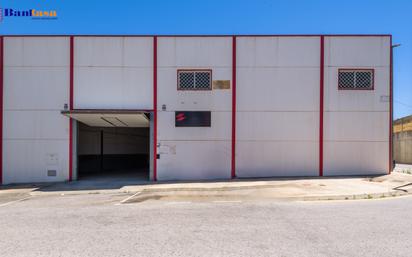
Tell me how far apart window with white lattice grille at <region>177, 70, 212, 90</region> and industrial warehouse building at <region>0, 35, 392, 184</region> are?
51 millimetres

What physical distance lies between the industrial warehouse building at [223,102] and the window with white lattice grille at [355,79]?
0.17 ft

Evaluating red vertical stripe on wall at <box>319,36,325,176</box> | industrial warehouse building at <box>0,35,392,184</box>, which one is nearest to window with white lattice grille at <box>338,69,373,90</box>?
industrial warehouse building at <box>0,35,392,184</box>

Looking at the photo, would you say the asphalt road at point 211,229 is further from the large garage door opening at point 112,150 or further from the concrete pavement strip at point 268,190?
the large garage door opening at point 112,150

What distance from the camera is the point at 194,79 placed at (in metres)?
16.3

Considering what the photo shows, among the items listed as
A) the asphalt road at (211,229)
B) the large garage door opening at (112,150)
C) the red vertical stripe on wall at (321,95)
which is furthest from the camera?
the large garage door opening at (112,150)

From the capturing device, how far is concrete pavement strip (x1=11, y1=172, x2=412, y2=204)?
11.0 m

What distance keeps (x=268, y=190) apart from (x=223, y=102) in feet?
18.1

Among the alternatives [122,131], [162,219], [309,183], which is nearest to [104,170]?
[122,131]

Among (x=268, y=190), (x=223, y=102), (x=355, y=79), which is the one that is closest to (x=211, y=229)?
(x=268, y=190)

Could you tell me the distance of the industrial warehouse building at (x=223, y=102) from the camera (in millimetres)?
16172


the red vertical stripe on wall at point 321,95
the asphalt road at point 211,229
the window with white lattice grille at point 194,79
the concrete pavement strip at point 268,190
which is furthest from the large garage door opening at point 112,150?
the asphalt road at point 211,229

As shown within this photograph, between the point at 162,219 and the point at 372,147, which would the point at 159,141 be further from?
the point at 372,147

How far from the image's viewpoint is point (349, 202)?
9.97 meters

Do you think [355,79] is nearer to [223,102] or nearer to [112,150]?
[223,102]
